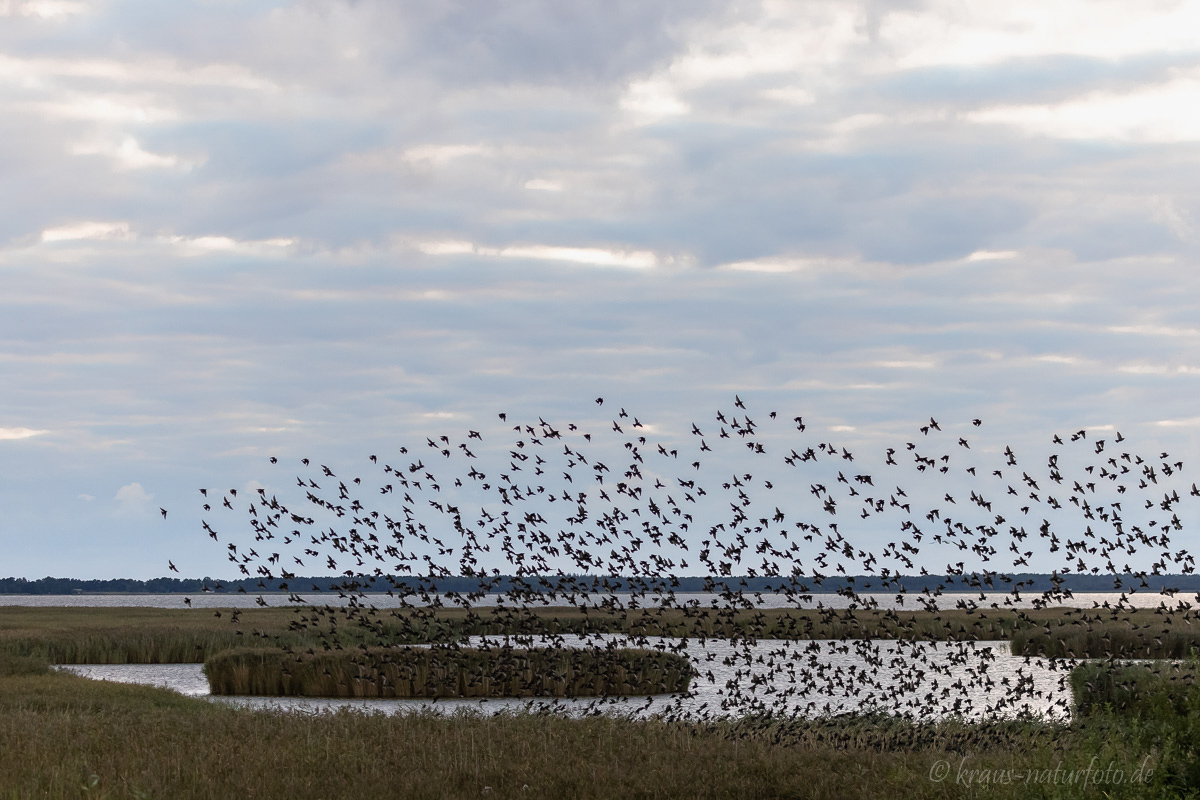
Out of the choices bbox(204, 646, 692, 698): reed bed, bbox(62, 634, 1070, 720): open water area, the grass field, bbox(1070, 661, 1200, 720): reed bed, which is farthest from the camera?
bbox(204, 646, 692, 698): reed bed

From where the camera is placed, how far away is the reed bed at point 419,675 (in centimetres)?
3912

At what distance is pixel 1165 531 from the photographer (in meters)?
21.1

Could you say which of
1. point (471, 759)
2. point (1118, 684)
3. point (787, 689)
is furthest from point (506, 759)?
point (1118, 684)

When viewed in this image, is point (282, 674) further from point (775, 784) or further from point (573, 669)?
point (775, 784)

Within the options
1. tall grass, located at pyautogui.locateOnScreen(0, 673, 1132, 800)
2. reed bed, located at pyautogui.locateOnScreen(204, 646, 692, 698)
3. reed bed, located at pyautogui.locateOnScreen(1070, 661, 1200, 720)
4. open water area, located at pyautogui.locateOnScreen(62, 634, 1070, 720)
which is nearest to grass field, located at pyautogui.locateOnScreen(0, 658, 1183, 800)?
tall grass, located at pyautogui.locateOnScreen(0, 673, 1132, 800)

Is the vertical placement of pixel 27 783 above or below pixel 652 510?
below

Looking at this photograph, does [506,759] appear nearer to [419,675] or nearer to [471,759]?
[471,759]

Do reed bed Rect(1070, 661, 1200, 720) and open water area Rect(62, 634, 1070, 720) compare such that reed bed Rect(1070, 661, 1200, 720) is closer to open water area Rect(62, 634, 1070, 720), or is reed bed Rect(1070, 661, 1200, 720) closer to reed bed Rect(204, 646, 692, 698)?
open water area Rect(62, 634, 1070, 720)

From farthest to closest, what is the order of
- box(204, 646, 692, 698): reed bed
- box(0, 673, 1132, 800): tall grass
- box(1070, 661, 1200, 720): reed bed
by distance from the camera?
box(204, 646, 692, 698): reed bed → box(1070, 661, 1200, 720): reed bed → box(0, 673, 1132, 800): tall grass

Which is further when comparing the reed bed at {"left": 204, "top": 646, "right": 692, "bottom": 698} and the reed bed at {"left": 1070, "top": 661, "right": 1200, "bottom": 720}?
the reed bed at {"left": 204, "top": 646, "right": 692, "bottom": 698}

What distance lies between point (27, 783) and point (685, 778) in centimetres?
881

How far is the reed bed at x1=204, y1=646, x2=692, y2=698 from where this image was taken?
39125 millimetres

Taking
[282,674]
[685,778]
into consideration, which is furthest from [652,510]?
[282,674]

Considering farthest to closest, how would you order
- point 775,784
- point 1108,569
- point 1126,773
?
1. point 1108,569
2. point 775,784
3. point 1126,773
